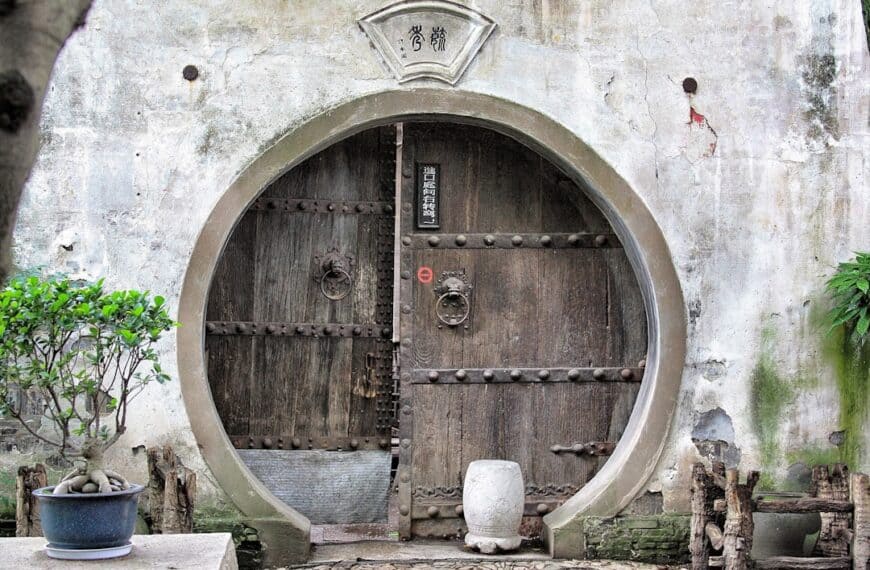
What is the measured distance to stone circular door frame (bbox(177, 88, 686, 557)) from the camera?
589cm

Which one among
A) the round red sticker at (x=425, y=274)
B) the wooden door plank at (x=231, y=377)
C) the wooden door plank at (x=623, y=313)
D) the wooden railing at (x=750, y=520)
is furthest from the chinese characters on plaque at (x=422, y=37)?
the wooden railing at (x=750, y=520)

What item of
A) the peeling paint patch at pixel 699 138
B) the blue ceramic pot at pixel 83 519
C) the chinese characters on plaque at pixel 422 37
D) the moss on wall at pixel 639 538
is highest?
the chinese characters on plaque at pixel 422 37

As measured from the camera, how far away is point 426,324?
6520 mm

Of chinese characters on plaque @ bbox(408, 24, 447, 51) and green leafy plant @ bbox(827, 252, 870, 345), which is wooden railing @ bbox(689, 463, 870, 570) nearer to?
green leafy plant @ bbox(827, 252, 870, 345)

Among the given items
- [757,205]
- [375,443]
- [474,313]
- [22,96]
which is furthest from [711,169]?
[22,96]

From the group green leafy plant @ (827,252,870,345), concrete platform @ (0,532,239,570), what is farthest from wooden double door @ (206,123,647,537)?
concrete platform @ (0,532,239,570)

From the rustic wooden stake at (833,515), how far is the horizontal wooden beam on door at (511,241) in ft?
5.47

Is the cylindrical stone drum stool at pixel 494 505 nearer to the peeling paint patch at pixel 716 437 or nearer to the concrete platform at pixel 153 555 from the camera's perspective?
the peeling paint patch at pixel 716 437

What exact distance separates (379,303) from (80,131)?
1977mm

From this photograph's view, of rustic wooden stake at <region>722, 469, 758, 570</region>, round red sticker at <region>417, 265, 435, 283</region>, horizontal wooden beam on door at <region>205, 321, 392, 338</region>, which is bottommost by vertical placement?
rustic wooden stake at <region>722, 469, 758, 570</region>

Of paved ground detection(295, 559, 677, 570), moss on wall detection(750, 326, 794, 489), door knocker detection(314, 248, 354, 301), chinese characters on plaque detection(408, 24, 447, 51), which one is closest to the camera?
paved ground detection(295, 559, 677, 570)

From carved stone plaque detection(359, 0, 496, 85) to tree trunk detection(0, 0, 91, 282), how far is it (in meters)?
4.32

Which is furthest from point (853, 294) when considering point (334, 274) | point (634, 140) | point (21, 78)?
point (21, 78)

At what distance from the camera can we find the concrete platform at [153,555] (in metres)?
4.03
